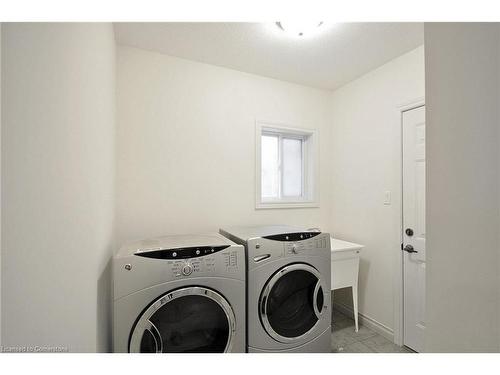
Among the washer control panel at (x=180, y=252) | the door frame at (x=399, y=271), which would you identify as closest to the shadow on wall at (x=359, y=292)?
the door frame at (x=399, y=271)

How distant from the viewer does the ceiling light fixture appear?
4.85 ft

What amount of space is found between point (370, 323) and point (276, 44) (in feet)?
8.51

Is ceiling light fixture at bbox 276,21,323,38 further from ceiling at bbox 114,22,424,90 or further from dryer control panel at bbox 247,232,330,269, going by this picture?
dryer control panel at bbox 247,232,330,269

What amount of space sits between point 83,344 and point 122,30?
191 centimetres

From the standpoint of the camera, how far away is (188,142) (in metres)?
2.00

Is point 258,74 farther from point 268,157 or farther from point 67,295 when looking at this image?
point 67,295

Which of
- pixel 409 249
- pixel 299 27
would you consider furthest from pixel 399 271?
pixel 299 27

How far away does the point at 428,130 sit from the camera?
494 millimetres

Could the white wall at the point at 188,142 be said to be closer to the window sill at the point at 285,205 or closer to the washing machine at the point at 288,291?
the window sill at the point at 285,205

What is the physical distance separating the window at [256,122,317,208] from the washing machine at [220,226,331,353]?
799 mm

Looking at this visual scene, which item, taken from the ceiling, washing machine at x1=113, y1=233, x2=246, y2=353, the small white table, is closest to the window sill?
the small white table

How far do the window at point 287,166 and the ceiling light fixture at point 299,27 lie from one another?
2.86 ft

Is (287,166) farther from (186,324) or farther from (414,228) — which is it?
(186,324)

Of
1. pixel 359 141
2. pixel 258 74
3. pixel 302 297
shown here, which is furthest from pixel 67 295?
pixel 359 141
